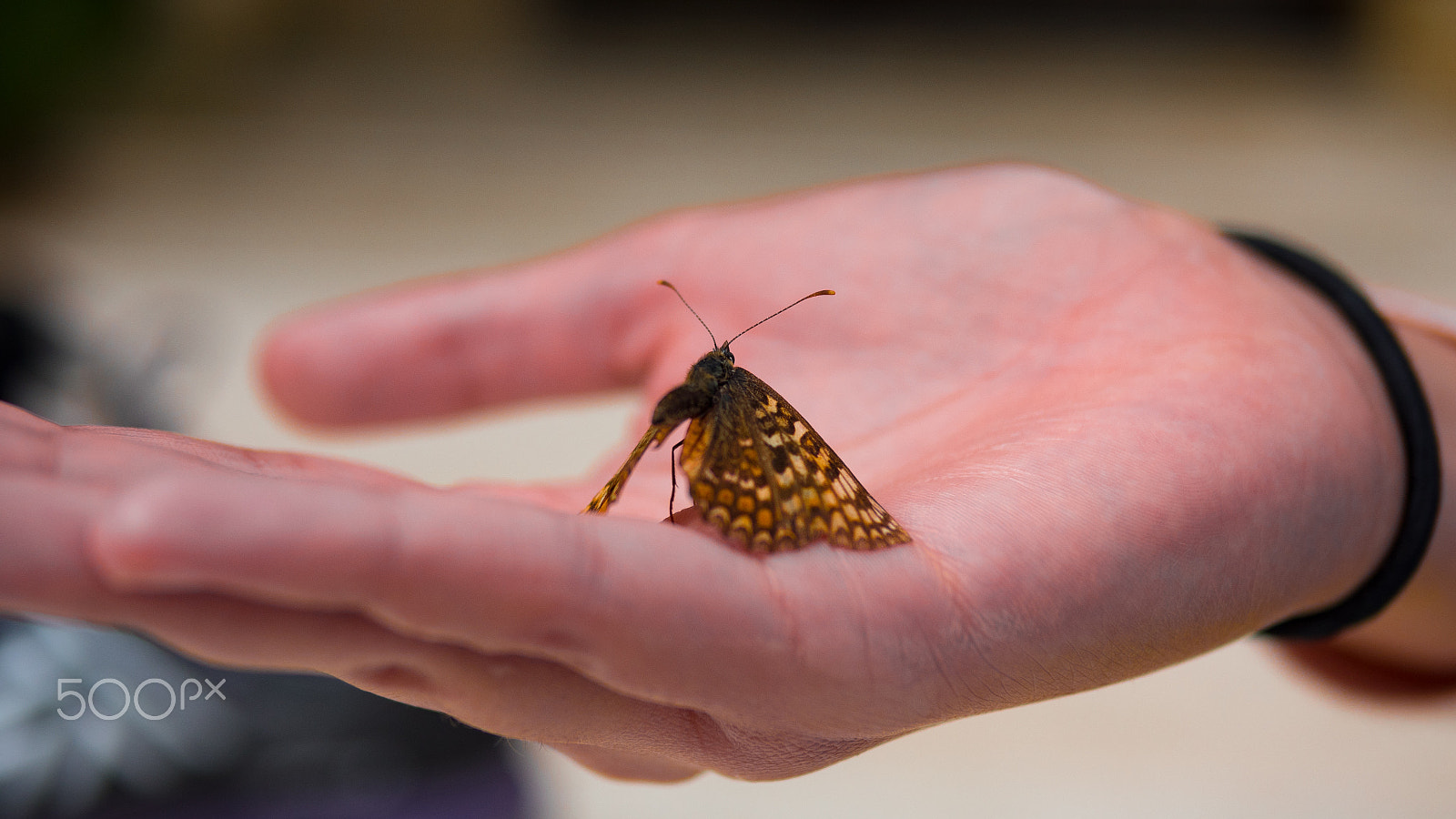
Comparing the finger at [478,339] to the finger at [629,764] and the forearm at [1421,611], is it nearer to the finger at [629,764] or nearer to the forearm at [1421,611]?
the finger at [629,764]

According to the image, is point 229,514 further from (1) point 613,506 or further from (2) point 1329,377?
(2) point 1329,377

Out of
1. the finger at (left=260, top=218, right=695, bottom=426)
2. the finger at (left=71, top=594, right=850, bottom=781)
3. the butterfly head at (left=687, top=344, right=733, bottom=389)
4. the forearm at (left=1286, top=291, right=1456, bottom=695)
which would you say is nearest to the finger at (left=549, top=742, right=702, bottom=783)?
the finger at (left=71, top=594, right=850, bottom=781)

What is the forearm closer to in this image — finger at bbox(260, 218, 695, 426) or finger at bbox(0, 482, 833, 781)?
finger at bbox(0, 482, 833, 781)

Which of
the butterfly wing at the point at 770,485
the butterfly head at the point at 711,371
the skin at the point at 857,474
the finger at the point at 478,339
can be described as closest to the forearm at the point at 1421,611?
the skin at the point at 857,474

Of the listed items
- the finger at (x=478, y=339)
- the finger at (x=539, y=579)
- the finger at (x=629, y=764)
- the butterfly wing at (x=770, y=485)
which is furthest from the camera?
the finger at (x=478, y=339)

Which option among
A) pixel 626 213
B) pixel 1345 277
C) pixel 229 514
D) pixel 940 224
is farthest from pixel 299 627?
pixel 626 213

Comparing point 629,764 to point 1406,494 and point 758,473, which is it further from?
point 1406,494

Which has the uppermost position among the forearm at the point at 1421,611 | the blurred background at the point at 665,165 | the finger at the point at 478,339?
the blurred background at the point at 665,165

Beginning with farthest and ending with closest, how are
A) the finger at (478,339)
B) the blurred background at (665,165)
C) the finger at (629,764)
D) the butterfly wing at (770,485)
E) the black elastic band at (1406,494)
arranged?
1. the blurred background at (665,165)
2. the finger at (478,339)
3. the black elastic band at (1406,494)
4. the finger at (629,764)
5. the butterfly wing at (770,485)
